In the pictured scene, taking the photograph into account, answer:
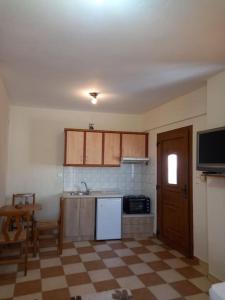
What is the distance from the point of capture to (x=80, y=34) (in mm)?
2207

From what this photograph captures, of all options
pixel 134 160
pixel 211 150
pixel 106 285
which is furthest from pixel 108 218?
A: pixel 211 150

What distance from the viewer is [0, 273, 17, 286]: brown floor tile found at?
2998 mm

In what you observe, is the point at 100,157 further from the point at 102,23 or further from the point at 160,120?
the point at 102,23

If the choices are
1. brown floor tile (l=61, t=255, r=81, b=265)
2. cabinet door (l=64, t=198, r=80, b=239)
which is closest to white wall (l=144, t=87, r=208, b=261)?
brown floor tile (l=61, t=255, r=81, b=265)

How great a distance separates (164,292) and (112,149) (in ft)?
9.73

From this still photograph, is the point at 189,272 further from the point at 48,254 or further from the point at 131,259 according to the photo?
the point at 48,254

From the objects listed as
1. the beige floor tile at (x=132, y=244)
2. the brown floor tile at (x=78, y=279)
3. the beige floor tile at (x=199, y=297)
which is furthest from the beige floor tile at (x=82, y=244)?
the beige floor tile at (x=199, y=297)

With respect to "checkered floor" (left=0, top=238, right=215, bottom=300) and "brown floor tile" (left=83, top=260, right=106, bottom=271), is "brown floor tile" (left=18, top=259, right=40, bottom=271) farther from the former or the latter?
"brown floor tile" (left=83, top=260, right=106, bottom=271)

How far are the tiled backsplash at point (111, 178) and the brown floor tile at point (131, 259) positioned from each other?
71.4 inches

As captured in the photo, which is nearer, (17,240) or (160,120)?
(17,240)

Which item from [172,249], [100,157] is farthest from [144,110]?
[172,249]

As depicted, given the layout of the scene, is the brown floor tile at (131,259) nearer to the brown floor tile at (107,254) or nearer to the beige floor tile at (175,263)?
the brown floor tile at (107,254)

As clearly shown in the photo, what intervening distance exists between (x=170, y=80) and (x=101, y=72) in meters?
1.00

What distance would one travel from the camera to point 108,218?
4.71 meters
